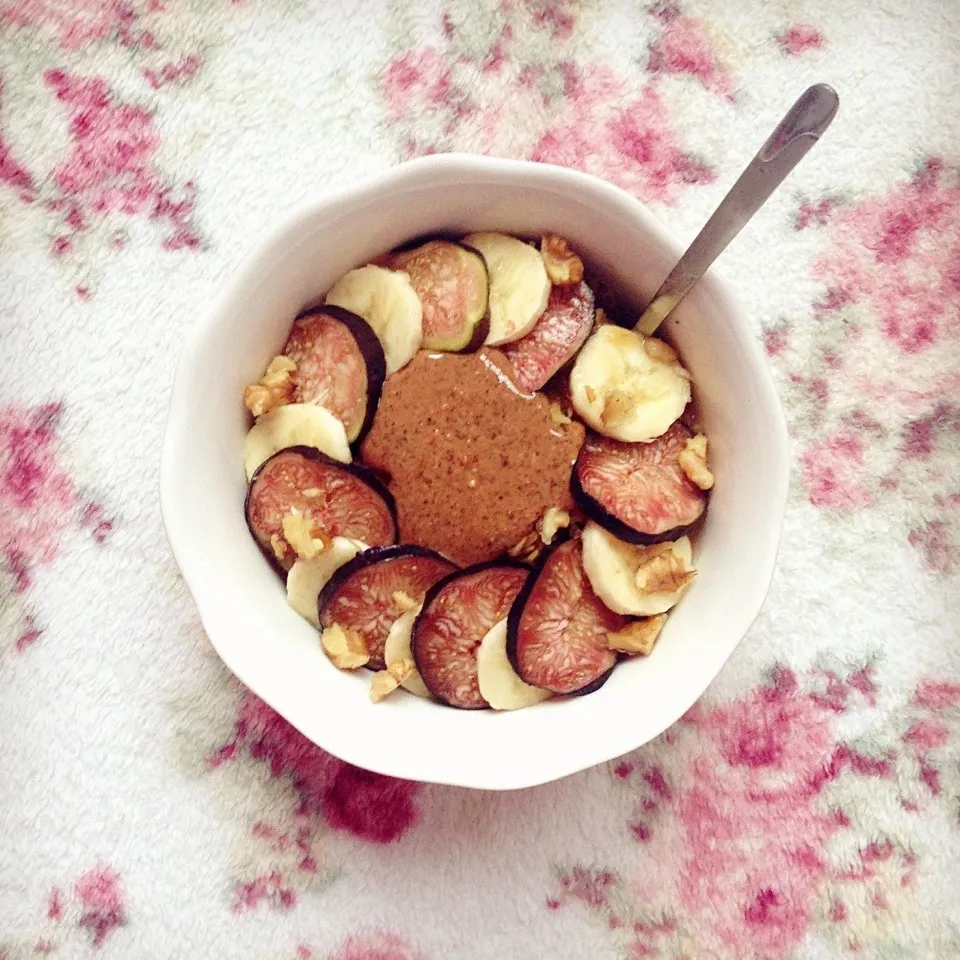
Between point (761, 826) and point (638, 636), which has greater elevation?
point (638, 636)

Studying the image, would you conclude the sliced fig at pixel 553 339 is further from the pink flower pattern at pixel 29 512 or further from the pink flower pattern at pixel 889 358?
the pink flower pattern at pixel 29 512

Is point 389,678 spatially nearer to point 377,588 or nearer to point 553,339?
point 377,588

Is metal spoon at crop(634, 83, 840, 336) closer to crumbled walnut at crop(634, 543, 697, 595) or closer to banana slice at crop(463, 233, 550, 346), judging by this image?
banana slice at crop(463, 233, 550, 346)

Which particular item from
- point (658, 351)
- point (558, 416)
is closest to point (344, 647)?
point (558, 416)

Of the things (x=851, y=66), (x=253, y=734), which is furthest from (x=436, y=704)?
(x=851, y=66)

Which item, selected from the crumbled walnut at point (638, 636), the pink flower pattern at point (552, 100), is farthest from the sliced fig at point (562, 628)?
the pink flower pattern at point (552, 100)

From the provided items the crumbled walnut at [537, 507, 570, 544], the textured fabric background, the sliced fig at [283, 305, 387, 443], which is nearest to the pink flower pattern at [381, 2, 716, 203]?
the textured fabric background
